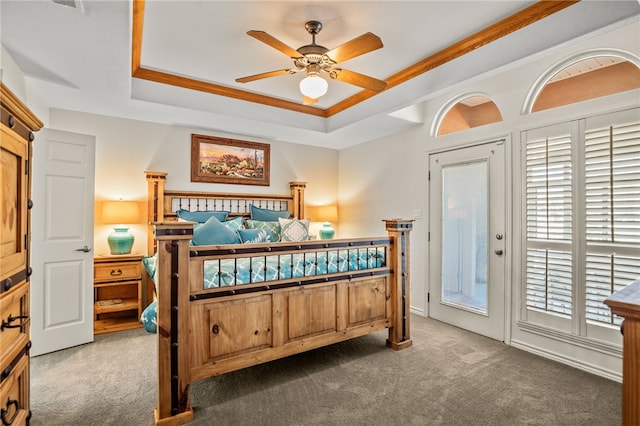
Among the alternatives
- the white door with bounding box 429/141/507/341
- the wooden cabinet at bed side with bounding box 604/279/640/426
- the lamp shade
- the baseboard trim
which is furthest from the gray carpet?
the lamp shade

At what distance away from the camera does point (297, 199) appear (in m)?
5.13

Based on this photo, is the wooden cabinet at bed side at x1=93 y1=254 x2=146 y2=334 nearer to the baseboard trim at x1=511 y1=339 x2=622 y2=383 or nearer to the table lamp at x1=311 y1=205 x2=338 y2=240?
the table lamp at x1=311 y1=205 x2=338 y2=240

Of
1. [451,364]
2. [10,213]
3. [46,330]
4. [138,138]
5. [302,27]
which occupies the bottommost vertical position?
[451,364]

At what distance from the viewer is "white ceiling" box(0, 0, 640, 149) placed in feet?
6.70

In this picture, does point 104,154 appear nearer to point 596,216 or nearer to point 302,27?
point 302,27

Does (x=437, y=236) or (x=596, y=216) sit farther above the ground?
(x=596, y=216)

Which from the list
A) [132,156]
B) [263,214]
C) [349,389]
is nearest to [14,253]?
[349,389]

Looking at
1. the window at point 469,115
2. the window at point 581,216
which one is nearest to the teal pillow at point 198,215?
the window at point 469,115

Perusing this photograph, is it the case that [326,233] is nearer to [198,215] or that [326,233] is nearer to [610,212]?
[198,215]

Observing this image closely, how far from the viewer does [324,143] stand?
528 cm

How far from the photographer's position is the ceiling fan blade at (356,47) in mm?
2094

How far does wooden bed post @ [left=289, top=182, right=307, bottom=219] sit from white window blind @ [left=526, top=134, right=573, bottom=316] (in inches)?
122

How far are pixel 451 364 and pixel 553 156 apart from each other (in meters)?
2.04

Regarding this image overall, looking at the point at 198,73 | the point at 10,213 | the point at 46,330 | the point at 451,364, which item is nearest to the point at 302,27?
the point at 198,73
